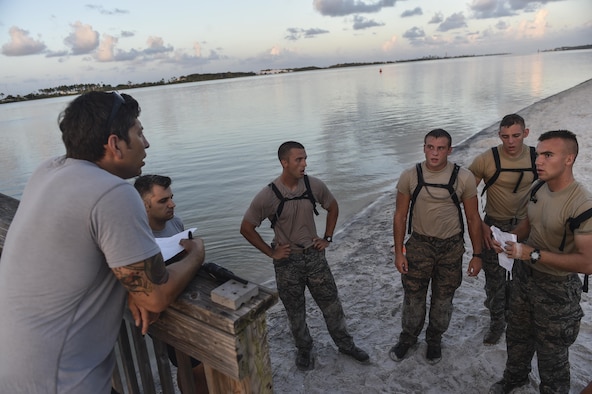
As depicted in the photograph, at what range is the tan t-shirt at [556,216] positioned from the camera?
2.95 m

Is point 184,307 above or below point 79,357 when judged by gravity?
above

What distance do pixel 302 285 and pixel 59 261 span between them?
10.1 ft

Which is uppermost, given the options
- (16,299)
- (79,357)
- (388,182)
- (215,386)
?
(16,299)

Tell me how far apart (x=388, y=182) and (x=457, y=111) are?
20172 mm

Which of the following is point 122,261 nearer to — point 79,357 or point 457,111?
point 79,357

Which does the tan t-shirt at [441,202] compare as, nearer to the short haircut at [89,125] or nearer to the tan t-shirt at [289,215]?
the tan t-shirt at [289,215]

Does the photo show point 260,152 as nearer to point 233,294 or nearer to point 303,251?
point 303,251

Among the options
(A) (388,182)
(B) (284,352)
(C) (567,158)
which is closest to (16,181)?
(A) (388,182)

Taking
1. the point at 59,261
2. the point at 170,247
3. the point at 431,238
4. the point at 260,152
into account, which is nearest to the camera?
the point at 59,261

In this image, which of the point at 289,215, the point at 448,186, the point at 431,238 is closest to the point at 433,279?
the point at 431,238

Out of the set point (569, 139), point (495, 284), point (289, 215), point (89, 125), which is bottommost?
point (495, 284)

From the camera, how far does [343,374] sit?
4.34 metres

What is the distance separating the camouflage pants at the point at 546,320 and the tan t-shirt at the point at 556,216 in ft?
0.43

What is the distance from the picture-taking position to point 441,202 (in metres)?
3.98
